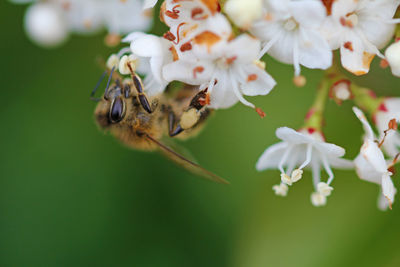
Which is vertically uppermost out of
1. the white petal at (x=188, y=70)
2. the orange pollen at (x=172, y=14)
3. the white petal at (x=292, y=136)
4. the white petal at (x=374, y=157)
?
the orange pollen at (x=172, y=14)

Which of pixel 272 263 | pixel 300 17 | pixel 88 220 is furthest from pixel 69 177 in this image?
pixel 300 17

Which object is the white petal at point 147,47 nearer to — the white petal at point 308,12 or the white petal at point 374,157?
the white petal at point 308,12

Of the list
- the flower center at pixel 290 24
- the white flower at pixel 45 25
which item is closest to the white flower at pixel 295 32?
the flower center at pixel 290 24

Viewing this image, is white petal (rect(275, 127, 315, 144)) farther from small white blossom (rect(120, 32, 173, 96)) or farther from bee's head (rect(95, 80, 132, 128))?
bee's head (rect(95, 80, 132, 128))

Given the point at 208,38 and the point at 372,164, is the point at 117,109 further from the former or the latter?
the point at 372,164

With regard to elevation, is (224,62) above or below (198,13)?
below

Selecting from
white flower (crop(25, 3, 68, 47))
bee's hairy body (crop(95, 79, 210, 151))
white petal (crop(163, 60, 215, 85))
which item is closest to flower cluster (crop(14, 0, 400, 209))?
white petal (crop(163, 60, 215, 85))

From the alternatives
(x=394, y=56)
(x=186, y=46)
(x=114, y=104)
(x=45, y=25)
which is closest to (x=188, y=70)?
(x=186, y=46)
